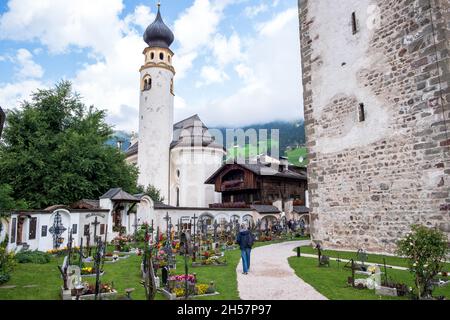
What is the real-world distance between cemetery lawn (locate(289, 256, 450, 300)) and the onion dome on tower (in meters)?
37.1

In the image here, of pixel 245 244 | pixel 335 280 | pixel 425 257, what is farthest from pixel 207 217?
pixel 425 257

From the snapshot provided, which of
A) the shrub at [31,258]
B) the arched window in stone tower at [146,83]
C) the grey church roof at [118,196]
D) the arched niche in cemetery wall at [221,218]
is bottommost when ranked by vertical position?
the shrub at [31,258]

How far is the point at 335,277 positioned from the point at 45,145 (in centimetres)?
2365

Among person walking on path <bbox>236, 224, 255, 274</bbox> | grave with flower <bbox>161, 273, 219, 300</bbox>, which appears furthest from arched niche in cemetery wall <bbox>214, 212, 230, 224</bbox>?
grave with flower <bbox>161, 273, 219, 300</bbox>

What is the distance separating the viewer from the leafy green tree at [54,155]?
2492 cm

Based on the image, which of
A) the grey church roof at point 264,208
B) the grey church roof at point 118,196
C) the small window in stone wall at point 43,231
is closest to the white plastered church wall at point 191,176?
the grey church roof at point 264,208

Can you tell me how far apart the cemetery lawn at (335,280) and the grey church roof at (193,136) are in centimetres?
3072

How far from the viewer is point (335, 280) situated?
947cm

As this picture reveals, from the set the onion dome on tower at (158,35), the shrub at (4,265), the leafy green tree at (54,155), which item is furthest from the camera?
the onion dome on tower at (158,35)

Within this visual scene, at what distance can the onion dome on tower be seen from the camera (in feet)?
141

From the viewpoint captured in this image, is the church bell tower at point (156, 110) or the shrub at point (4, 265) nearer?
the shrub at point (4, 265)

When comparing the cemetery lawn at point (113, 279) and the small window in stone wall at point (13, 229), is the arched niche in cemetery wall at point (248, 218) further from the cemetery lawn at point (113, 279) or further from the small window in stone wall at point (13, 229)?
the small window in stone wall at point (13, 229)

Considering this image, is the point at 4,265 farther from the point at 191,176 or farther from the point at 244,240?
the point at 191,176
